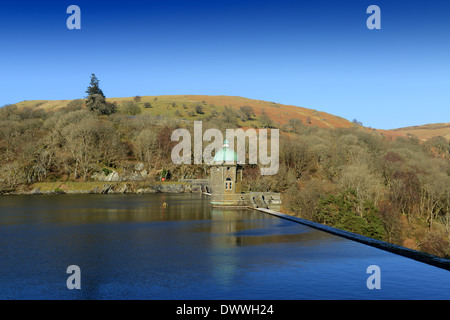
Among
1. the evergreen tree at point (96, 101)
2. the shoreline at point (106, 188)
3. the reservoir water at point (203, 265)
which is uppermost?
the evergreen tree at point (96, 101)

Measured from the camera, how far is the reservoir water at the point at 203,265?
14500mm

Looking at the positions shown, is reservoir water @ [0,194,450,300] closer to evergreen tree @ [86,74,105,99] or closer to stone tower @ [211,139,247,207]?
stone tower @ [211,139,247,207]

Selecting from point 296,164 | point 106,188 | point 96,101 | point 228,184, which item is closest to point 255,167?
point 296,164

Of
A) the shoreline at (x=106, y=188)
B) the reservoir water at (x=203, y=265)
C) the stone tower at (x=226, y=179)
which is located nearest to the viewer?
the reservoir water at (x=203, y=265)

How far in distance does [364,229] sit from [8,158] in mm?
92443

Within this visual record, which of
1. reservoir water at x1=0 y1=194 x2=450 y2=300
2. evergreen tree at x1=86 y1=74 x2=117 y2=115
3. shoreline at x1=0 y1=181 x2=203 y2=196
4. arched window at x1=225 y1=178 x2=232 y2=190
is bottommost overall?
shoreline at x1=0 y1=181 x2=203 y2=196

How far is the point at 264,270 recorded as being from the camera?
17.6 meters

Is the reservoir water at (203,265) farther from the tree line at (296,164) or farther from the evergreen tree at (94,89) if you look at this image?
the evergreen tree at (94,89)

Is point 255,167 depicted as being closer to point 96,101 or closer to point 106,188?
point 106,188

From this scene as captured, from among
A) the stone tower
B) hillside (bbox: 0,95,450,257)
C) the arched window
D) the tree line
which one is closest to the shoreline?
hillside (bbox: 0,95,450,257)

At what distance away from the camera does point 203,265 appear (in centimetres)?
1883

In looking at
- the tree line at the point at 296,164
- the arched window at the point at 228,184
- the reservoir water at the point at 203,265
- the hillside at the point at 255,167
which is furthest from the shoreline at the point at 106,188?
the reservoir water at the point at 203,265

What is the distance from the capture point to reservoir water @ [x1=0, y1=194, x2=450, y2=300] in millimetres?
14500
